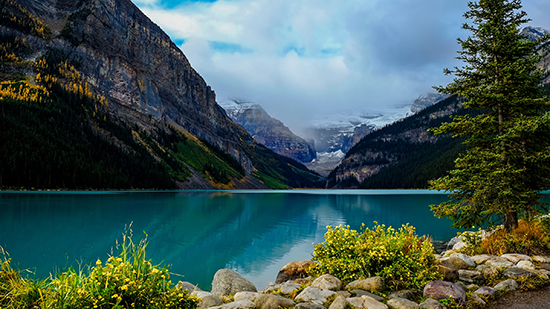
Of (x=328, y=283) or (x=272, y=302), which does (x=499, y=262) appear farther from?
(x=272, y=302)

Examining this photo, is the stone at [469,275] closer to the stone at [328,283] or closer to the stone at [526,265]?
the stone at [526,265]

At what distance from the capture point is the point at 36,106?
137 m

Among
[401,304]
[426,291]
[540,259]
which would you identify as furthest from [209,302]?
[540,259]

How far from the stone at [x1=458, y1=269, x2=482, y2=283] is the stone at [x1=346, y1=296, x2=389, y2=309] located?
14.3ft

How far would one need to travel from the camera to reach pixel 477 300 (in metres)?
8.23

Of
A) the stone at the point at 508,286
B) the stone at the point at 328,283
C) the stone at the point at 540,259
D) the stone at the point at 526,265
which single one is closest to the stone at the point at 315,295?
the stone at the point at 328,283

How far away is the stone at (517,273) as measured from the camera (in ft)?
32.0

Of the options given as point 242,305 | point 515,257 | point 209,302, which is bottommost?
point 209,302

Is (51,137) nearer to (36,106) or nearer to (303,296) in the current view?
(36,106)

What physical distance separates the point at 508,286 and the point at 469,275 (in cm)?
131

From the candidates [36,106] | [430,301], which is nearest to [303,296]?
[430,301]

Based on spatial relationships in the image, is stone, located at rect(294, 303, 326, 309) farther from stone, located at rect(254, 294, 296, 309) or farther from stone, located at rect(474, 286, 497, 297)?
stone, located at rect(474, 286, 497, 297)

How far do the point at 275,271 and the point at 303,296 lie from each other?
12216 millimetres

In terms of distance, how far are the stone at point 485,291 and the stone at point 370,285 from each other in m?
2.62
